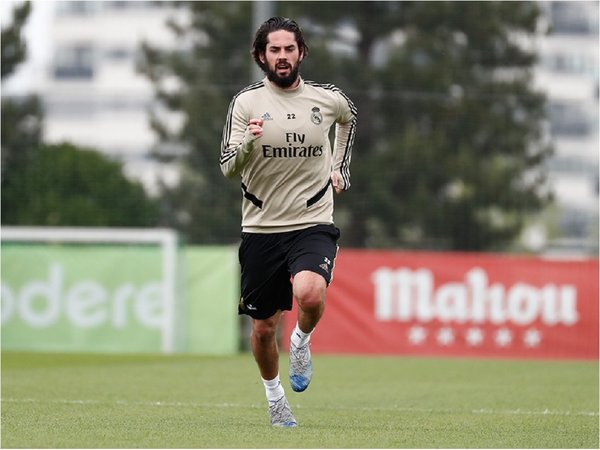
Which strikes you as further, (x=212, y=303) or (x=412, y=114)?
(x=412, y=114)

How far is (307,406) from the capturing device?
10.4 meters

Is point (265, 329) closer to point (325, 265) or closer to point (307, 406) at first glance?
point (325, 265)

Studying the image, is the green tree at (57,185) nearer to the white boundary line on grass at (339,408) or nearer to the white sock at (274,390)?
the white boundary line on grass at (339,408)

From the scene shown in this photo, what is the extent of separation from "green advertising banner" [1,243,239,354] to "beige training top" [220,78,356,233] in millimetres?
11421

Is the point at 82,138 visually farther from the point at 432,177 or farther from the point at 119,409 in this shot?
the point at 119,409

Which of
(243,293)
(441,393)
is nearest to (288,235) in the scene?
(243,293)

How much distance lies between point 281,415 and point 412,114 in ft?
57.5

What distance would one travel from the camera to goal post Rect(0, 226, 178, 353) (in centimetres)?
1989

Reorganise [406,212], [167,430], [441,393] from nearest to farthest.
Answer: [167,430], [441,393], [406,212]

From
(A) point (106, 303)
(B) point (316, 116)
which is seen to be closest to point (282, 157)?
(B) point (316, 116)

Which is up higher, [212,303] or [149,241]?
[149,241]

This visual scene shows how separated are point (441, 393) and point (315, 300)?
163 inches

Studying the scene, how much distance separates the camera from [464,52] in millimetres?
29031

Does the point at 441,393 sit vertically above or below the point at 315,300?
below
